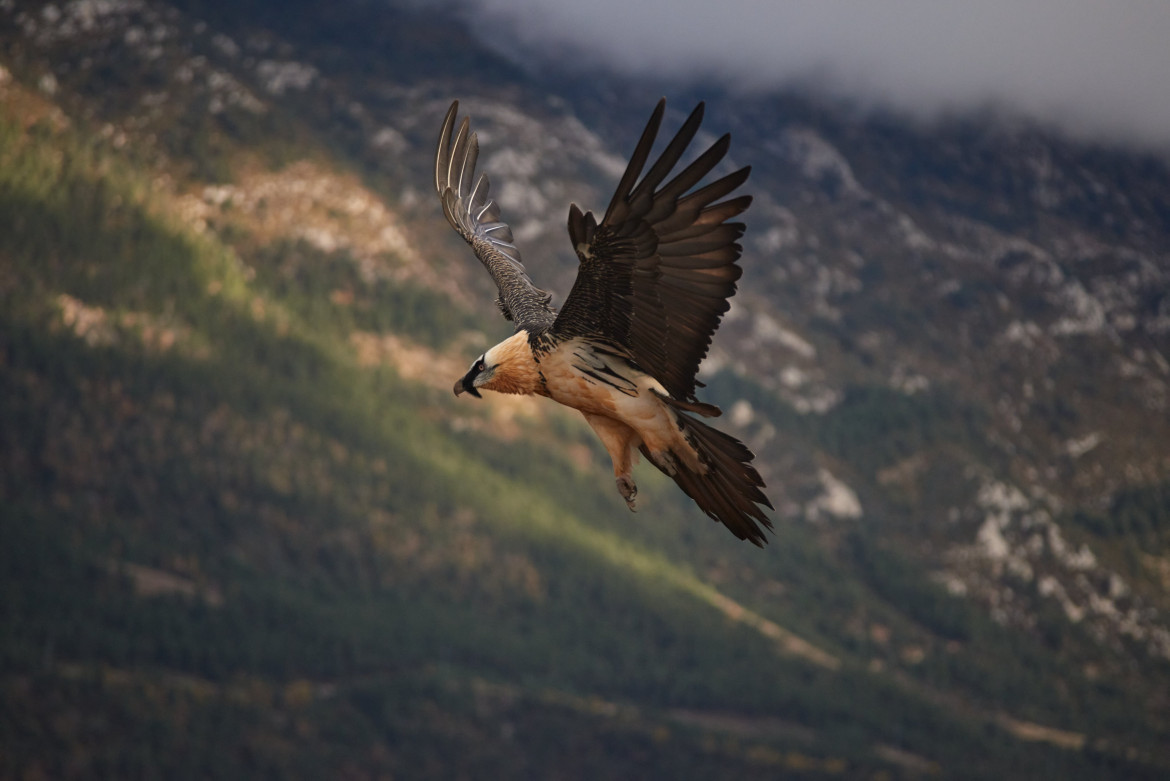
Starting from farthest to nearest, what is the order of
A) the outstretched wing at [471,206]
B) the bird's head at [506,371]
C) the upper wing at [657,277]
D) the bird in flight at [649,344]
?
the outstretched wing at [471,206] < the bird's head at [506,371] < the bird in flight at [649,344] < the upper wing at [657,277]

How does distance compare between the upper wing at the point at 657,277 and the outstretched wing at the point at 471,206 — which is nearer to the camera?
the upper wing at the point at 657,277

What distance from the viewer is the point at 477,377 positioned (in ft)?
37.4

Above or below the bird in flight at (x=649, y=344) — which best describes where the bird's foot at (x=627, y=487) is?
below

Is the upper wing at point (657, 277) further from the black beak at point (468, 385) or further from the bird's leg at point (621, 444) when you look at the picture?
the black beak at point (468, 385)

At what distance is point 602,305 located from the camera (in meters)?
11.4

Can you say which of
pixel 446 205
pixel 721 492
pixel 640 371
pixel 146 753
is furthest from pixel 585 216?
pixel 146 753

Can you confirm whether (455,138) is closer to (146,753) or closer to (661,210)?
(661,210)

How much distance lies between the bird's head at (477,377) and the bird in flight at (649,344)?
0.01 m

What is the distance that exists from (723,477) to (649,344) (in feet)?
4.28

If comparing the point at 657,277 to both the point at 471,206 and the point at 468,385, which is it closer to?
the point at 468,385

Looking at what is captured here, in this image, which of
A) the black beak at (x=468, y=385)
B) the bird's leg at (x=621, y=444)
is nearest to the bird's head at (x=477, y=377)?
the black beak at (x=468, y=385)

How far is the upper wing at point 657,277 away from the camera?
1084cm

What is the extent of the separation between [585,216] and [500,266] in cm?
411

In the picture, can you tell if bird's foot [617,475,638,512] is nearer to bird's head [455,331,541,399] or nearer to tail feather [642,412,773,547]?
tail feather [642,412,773,547]
